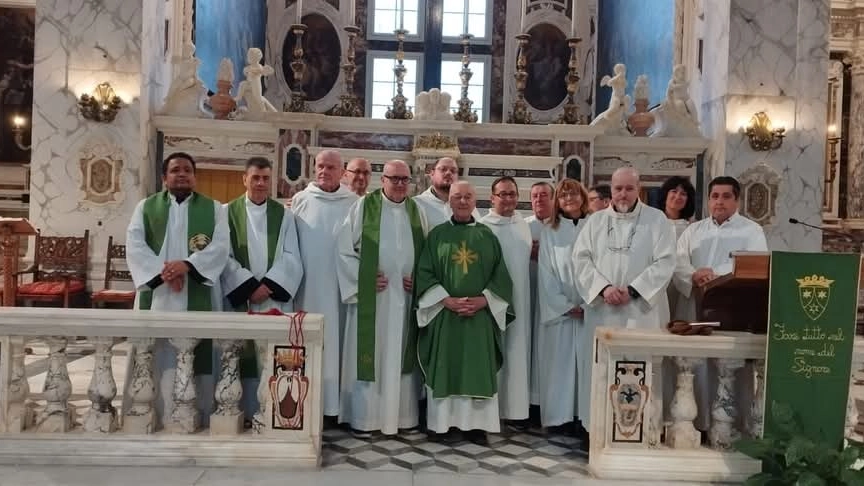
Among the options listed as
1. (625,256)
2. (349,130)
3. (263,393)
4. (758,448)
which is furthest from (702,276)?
(349,130)

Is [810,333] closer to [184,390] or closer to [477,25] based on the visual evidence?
[184,390]

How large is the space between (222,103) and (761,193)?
6.42 metres

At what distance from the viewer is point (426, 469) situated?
4.04 m

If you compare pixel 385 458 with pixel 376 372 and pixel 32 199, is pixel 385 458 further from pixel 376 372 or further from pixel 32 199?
pixel 32 199

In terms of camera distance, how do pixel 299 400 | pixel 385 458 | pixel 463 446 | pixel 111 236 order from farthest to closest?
pixel 111 236, pixel 463 446, pixel 385 458, pixel 299 400

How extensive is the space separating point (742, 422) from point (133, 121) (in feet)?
24.1

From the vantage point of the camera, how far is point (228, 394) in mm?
4004

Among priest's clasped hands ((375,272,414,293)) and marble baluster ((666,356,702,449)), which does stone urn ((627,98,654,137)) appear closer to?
priest's clasped hands ((375,272,414,293))

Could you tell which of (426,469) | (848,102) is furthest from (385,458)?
(848,102)

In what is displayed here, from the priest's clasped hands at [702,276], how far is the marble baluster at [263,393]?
91.2 inches

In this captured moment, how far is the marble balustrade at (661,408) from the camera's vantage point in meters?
3.87

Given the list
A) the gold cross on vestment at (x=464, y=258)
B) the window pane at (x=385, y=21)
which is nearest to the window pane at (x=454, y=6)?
the window pane at (x=385, y=21)

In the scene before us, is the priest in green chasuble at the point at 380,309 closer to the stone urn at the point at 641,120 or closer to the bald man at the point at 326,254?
the bald man at the point at 326,254

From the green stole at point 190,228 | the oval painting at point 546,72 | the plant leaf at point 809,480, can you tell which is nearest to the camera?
the plant leaf at point 809,480
